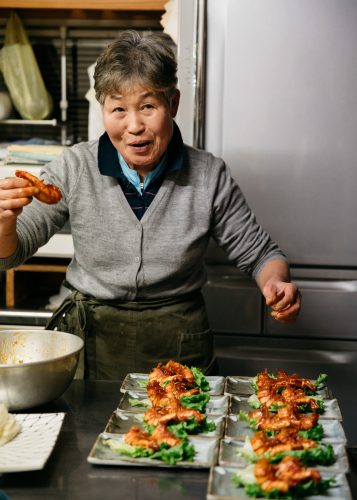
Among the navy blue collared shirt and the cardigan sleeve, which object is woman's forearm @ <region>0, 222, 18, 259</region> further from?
the cardigan sleeve

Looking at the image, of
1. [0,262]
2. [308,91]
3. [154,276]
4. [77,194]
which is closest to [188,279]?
[154,276]

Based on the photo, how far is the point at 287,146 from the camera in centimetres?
278

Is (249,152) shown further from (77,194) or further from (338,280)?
(77,194)

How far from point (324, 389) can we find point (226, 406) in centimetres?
27

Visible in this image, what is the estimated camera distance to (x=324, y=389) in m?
1.66

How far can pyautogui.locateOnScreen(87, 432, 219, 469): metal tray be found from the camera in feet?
4.10


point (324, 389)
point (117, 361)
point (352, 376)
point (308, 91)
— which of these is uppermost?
point (308, 91)

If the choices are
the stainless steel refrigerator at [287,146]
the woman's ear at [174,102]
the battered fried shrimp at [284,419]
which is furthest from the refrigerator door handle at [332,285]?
the battered fried shrimp at [284,419]

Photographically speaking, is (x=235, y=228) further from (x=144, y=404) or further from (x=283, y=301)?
(x=144, y=404)

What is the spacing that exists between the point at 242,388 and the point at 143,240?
0.64 meters

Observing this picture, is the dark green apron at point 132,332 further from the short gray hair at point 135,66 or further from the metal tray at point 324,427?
the metal tray at point 324,427

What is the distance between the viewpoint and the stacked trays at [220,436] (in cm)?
117

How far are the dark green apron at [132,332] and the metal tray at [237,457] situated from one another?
0.86m

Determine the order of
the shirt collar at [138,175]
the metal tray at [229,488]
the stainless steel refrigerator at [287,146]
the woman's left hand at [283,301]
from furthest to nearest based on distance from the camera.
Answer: the stainless steel refrigerator at [287,146]
the shirt collar at [138,175]
the woman's left hand at [283,301]
the metal tray at [229,488]
